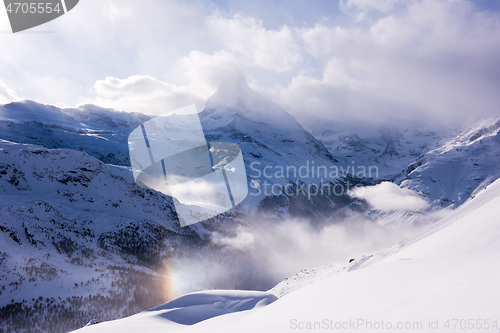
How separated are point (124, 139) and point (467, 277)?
193 meters

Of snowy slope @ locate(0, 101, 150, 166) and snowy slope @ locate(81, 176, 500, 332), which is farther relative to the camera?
snowy slope @ locate(0, 101, 150, 166)

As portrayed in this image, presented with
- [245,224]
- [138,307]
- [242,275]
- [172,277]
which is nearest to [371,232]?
[245,224]

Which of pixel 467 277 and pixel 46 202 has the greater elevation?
pixel 467 277

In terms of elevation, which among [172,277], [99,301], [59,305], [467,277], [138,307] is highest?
[467,277]

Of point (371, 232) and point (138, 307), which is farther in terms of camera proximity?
point (371, 232)

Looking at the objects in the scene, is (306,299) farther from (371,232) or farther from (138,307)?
(371,232)

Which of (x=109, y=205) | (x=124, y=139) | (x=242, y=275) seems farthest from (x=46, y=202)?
(x=124, y=139)

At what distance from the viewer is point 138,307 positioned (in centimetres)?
4038

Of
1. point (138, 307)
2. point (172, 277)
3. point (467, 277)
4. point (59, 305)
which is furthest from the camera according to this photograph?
point (172, 277)

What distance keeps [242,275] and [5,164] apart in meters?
63.2

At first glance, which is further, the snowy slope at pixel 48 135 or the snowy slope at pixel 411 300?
the snowy slope at pixel 48 135

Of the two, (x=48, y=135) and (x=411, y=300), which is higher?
(x=411, y=300)

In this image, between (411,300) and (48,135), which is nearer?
→ (411,300)

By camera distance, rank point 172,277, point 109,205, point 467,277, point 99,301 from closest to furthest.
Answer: point 467,277 → point 99,301 → point 172,277 → point 109,205
